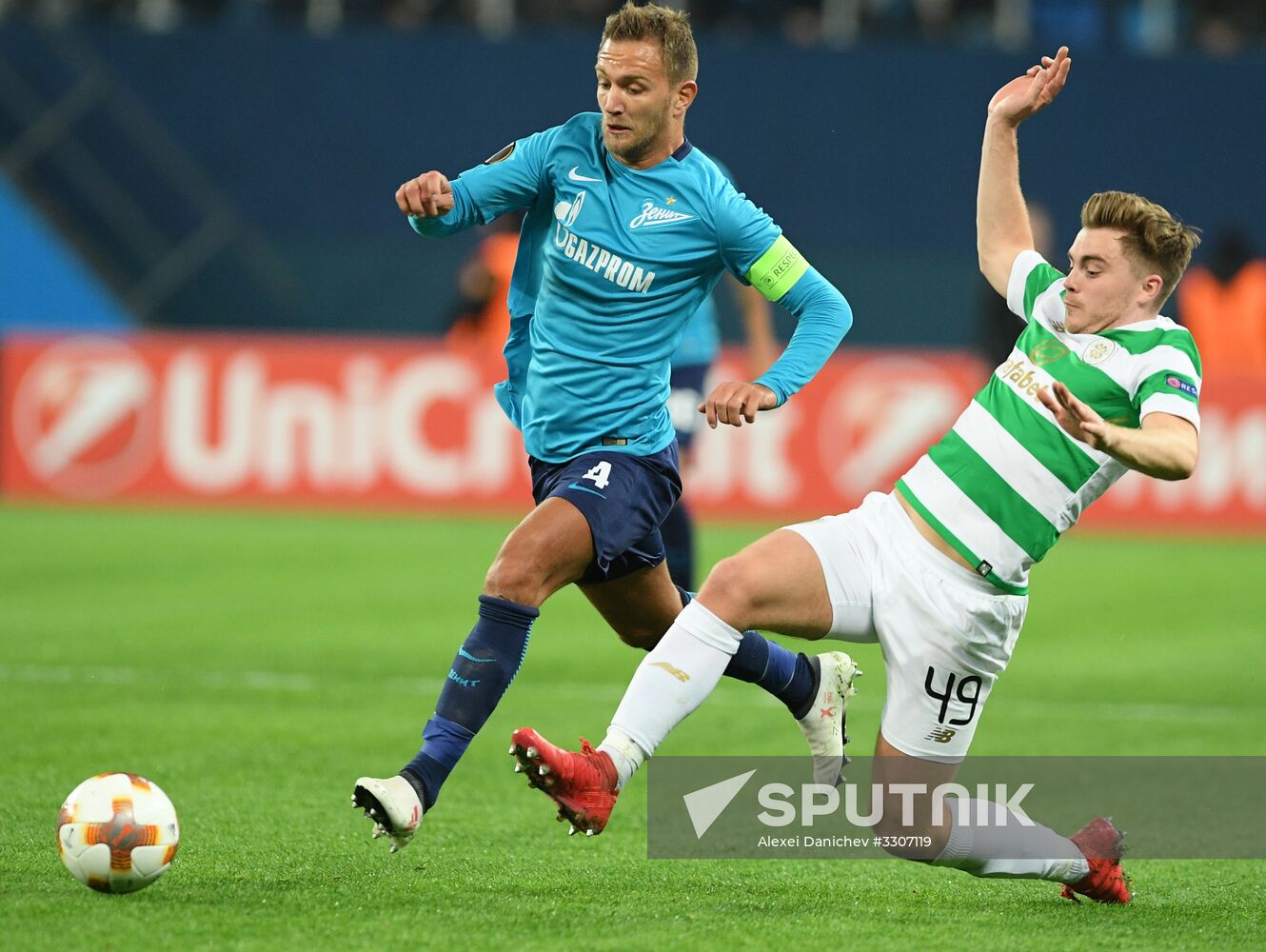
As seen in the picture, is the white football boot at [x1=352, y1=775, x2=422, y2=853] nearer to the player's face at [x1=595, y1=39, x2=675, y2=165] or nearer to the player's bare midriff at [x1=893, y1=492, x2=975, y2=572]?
the player's bare midriff at [x1=893, y1=492, x2=975, y2=572]

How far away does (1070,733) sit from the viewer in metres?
8.04

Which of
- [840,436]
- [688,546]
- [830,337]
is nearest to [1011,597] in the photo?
[830,337]

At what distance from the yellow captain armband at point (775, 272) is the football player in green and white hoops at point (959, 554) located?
28.4 inches

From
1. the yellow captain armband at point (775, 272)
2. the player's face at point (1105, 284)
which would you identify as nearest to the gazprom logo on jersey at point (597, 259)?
the yellow captain armband at point (775, 272)

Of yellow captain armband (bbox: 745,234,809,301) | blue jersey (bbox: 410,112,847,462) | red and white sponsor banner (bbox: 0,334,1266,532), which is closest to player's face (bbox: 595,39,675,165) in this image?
blue jersey (bbox: 410,112,847,462)

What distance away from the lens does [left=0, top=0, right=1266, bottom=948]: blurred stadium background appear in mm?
6160

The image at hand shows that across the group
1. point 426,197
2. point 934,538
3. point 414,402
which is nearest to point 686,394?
point 426,197

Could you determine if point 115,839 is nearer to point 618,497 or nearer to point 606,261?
point 618,497

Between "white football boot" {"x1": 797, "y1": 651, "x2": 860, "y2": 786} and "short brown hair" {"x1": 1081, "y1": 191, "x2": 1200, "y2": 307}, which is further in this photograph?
"white football boot" {"x1": 797, "y1": 651, "x2": 860, "y2": 786}

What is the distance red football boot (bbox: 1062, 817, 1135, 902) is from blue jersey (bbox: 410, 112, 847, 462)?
163 centimetres

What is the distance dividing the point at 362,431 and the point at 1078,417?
1194 cm

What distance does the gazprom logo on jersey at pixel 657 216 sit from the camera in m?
5.43

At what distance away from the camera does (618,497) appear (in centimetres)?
532

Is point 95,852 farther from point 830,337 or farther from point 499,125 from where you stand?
point 499,125
